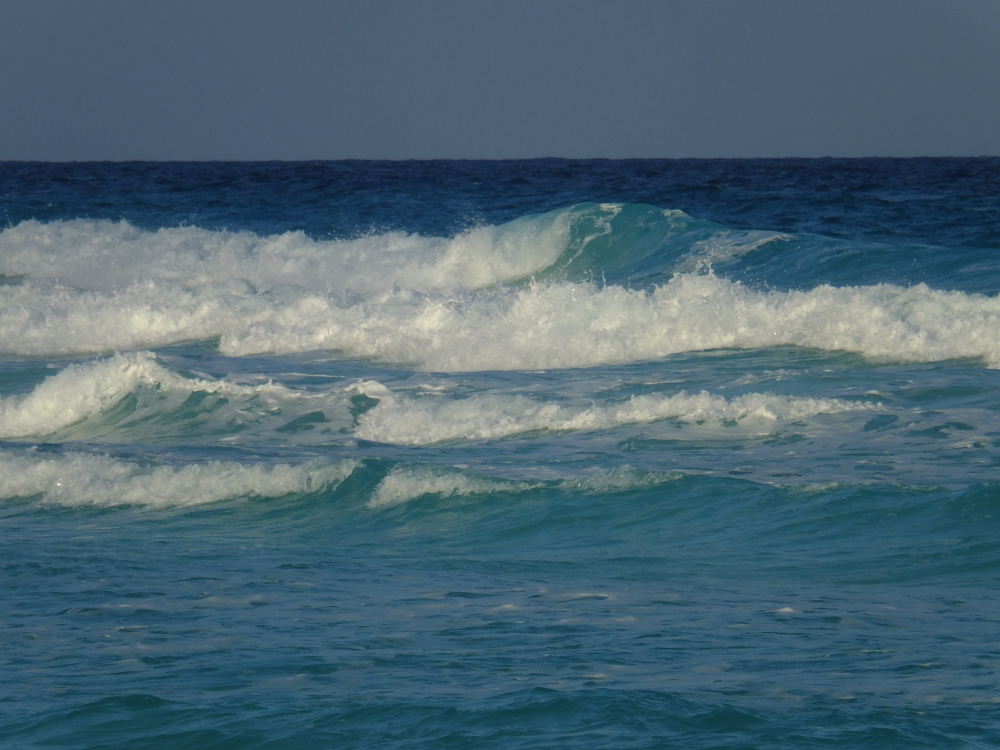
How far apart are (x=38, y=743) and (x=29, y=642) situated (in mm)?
1081

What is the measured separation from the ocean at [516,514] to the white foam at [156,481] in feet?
0.08

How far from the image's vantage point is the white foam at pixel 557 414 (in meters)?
8.54

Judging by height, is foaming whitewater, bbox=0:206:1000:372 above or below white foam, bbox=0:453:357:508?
above

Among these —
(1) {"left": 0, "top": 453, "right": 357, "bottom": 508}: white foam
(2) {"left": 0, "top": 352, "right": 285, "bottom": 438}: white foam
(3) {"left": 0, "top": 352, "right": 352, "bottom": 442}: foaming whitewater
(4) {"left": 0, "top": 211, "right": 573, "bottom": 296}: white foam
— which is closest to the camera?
(1) {"left": 0, "top": 453, "right": 357, "bottom": 508}: white foam

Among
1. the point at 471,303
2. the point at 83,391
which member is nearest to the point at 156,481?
the point at 83,391

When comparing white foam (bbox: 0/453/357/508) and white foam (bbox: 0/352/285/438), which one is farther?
white foam (bbox: 0/352/285/438)

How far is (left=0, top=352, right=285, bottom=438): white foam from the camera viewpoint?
→ 10.2 m

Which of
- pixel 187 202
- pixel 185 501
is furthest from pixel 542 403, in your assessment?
pixel 187 202

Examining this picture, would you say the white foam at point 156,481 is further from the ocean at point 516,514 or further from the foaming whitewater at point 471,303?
the foaming whitewater at point 471,303

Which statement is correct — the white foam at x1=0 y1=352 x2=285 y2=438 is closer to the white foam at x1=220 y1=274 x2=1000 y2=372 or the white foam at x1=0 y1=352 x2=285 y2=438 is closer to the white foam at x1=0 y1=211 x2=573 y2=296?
the white foam at x1=220 y1=274 x2=1000 y2=372

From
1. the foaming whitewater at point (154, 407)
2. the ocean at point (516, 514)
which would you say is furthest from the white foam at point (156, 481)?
the foaming whitewater at point (154, 407)

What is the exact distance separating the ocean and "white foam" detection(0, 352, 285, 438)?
3cm

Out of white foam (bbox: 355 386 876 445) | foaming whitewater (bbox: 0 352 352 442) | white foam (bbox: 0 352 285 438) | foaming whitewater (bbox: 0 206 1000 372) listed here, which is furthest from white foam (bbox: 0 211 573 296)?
white foam (bbox: 355 386 876 445)

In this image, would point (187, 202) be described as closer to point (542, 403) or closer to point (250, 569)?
point (542, 403)
